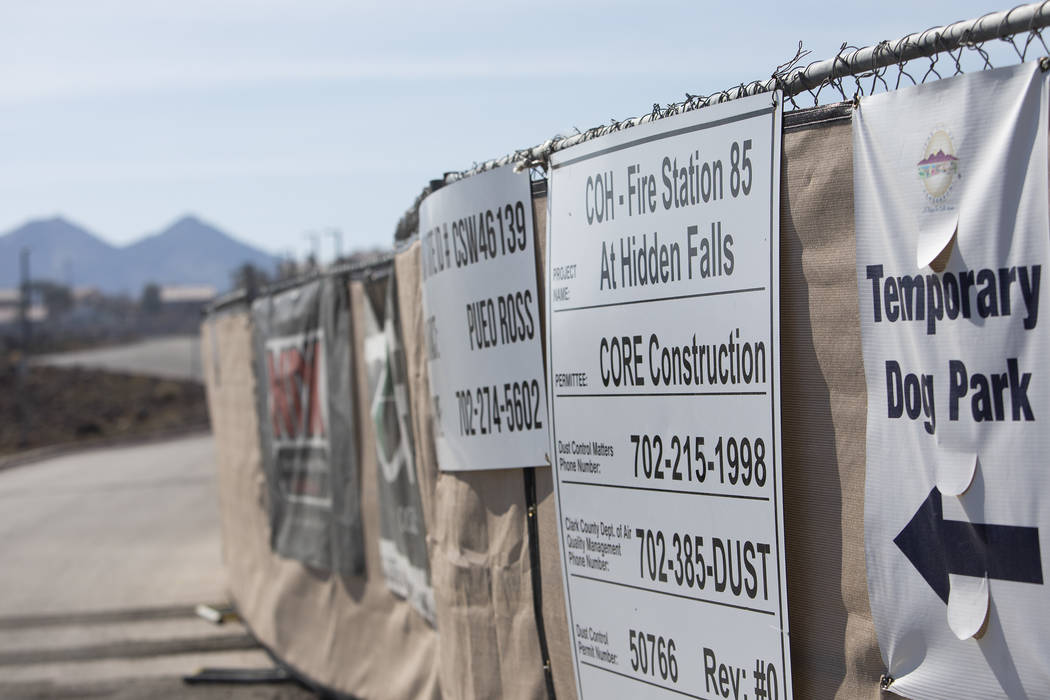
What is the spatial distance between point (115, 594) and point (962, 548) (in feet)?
31.4

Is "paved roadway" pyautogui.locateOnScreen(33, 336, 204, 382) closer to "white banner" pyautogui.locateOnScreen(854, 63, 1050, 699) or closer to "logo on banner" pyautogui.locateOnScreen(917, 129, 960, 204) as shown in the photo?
"white banner" pyautogui.locateOnScreen(854, 63, 1050, 699)

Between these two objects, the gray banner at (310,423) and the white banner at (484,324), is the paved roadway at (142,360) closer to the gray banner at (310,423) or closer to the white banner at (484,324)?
the gray banner at (310,423)

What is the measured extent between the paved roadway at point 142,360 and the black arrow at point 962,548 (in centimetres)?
5519

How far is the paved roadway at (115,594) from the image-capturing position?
7.78 meters

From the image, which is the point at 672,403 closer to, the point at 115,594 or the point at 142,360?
the point at 115,594

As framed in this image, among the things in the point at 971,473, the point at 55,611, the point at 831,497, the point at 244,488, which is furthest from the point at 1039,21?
the point at 55,611

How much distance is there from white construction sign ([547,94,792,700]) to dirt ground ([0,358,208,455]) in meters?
29.5

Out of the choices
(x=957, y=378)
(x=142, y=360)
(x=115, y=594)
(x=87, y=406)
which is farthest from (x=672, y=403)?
(x=142, y=360)

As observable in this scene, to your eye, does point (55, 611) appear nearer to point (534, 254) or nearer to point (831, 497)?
point (534, 254)

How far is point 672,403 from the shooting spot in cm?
316

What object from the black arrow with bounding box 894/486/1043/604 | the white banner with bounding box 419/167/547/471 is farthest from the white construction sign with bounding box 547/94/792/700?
the black arrow with bounding box 894/486/1043/604

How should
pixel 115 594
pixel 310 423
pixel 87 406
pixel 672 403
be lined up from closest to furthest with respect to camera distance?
1. pixel 672 403
2. pixel 310 423
3. pixel 115 594
4. pixel 87 406

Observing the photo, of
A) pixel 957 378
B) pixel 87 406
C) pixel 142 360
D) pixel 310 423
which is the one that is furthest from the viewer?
pixel 142 360

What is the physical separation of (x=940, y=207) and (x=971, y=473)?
0.56 metres
